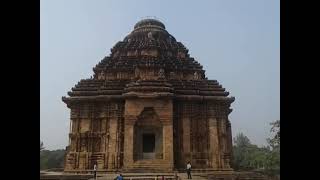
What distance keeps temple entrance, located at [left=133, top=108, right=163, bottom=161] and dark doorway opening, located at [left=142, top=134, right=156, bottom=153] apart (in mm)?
500

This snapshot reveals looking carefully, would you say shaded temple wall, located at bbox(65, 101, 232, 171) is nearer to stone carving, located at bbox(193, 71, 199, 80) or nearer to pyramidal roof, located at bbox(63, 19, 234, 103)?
pyramidal roof, located at bbox(63, 19, 234, 103)

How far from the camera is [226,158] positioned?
21438mm

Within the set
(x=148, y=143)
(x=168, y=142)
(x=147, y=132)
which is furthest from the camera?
(x=148, y=143)

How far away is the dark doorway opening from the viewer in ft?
72.3

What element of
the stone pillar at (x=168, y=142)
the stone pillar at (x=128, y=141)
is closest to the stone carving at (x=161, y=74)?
the stone pillar at (x=168, y=142)

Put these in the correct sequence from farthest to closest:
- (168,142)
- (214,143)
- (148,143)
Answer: (148,143) < (214,143) < (168,142)

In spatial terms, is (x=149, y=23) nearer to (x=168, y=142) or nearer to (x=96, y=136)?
(x=96, y=136)

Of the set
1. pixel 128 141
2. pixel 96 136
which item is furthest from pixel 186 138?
pixel 96 136

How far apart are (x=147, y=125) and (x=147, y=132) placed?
547 mm

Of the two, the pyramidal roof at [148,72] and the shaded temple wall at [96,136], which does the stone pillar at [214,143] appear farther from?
the shaded temple wall at [96,136]

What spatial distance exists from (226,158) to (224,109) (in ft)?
9.88

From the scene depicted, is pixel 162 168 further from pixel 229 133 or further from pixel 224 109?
pixel 229 133

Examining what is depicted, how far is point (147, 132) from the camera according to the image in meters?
21.4

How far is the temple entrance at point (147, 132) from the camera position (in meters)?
21.0
